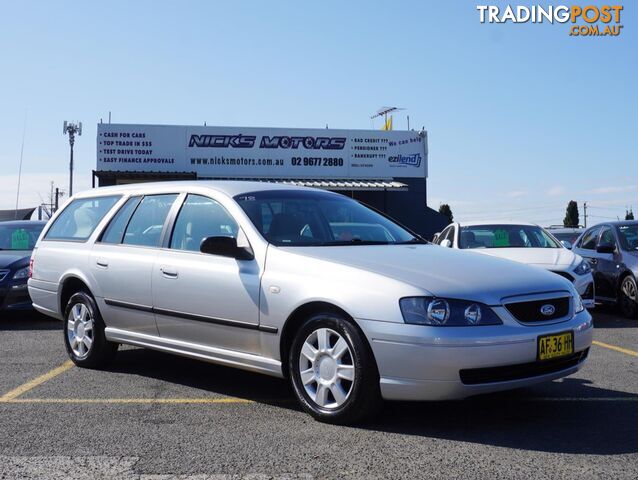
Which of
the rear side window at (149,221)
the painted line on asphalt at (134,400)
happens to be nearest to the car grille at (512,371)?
the painted line on asphalt at (134,400)

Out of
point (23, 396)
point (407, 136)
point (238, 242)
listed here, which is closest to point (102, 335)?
point (23, 396)

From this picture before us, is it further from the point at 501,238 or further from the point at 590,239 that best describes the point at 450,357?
the point at 590,239

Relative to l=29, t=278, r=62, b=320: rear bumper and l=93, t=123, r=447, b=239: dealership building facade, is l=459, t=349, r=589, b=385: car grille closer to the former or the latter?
l=29, t=278, r=62, b=320: rear bumper

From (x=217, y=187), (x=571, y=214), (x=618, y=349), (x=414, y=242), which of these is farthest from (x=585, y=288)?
(x=571, y=214)

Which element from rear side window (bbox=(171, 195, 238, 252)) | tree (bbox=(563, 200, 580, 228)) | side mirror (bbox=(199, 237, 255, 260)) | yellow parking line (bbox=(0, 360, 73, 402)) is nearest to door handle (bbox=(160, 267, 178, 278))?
rear side window (bbox=(171, 195, 238, 252))

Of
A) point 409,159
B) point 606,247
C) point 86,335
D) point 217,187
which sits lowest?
point 86,335

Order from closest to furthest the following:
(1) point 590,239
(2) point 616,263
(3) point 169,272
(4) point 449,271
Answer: (4) point 449,271, (3) point 169,272, (2) point 616,263, (1) point 590,239

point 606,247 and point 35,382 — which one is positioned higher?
point 606,247

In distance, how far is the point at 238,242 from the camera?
207 inches

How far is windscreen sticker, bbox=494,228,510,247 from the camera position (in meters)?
10.6

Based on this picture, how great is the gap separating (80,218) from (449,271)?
3.88 m

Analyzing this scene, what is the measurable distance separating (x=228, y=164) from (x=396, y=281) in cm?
2903

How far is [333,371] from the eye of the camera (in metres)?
4.51

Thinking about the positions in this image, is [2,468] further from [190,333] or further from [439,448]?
[439,448]
